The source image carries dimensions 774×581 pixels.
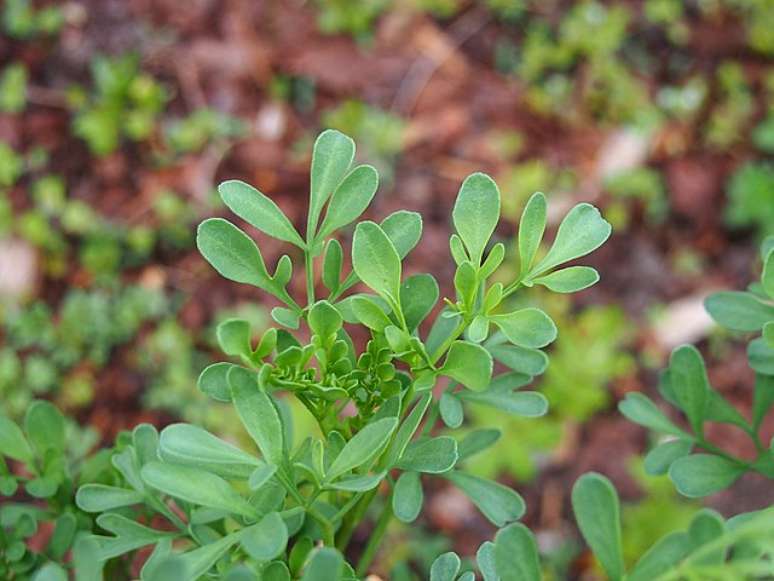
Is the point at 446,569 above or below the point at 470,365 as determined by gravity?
below

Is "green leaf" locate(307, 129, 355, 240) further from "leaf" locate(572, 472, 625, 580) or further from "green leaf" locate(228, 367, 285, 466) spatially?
"leaf" locate(572, 472, 625, 580)

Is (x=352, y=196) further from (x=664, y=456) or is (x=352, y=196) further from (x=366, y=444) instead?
(x=664, y=456)

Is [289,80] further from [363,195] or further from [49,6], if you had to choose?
[363,195]

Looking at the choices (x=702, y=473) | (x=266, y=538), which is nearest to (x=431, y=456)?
(x=266, y=538)

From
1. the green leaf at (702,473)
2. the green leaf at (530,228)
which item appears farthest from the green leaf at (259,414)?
the green leaf at (702,473)

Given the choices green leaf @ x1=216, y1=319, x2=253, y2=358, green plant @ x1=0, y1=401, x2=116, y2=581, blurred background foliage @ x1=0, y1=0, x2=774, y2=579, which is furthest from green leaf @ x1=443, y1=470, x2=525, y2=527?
blurred background foliage @ x1=0, y1=0, x2=774, y2=579

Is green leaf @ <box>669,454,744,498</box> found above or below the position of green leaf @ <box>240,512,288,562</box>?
below
